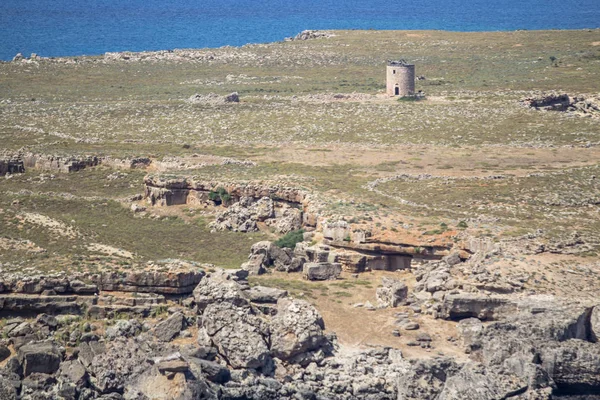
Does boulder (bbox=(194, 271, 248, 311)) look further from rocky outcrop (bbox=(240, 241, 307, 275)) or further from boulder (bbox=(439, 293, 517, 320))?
rocky outcrop (bbox=(240, 241, 307, 275))

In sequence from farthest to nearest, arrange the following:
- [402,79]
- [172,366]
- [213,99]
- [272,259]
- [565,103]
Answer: [213,99], [402,79], [565,103], [272,259], [172,366]

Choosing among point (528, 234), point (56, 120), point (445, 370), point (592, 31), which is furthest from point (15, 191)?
point (592, 31)

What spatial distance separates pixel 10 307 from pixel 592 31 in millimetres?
107063

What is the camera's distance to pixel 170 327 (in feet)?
104

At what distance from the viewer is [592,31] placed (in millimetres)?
129000

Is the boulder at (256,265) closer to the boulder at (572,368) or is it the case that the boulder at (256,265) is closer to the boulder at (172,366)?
the boulder at (172,366)

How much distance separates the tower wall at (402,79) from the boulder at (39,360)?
192 feet

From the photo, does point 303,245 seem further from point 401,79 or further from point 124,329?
point 401,79

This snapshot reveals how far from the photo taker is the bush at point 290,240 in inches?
1722

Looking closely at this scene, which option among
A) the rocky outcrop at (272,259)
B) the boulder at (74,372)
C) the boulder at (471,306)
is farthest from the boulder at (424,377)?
the rocky outcrop at (272,259)

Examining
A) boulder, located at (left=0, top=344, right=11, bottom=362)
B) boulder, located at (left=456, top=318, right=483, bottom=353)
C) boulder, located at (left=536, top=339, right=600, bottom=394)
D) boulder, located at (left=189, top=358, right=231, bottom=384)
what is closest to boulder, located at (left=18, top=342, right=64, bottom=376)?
boulder, located at (left=0, top=344, right=11, bottom=362)

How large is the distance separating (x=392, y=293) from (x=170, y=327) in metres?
7.79

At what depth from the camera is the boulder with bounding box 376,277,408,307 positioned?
118 feet

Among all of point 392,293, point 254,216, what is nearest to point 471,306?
point 392,293
